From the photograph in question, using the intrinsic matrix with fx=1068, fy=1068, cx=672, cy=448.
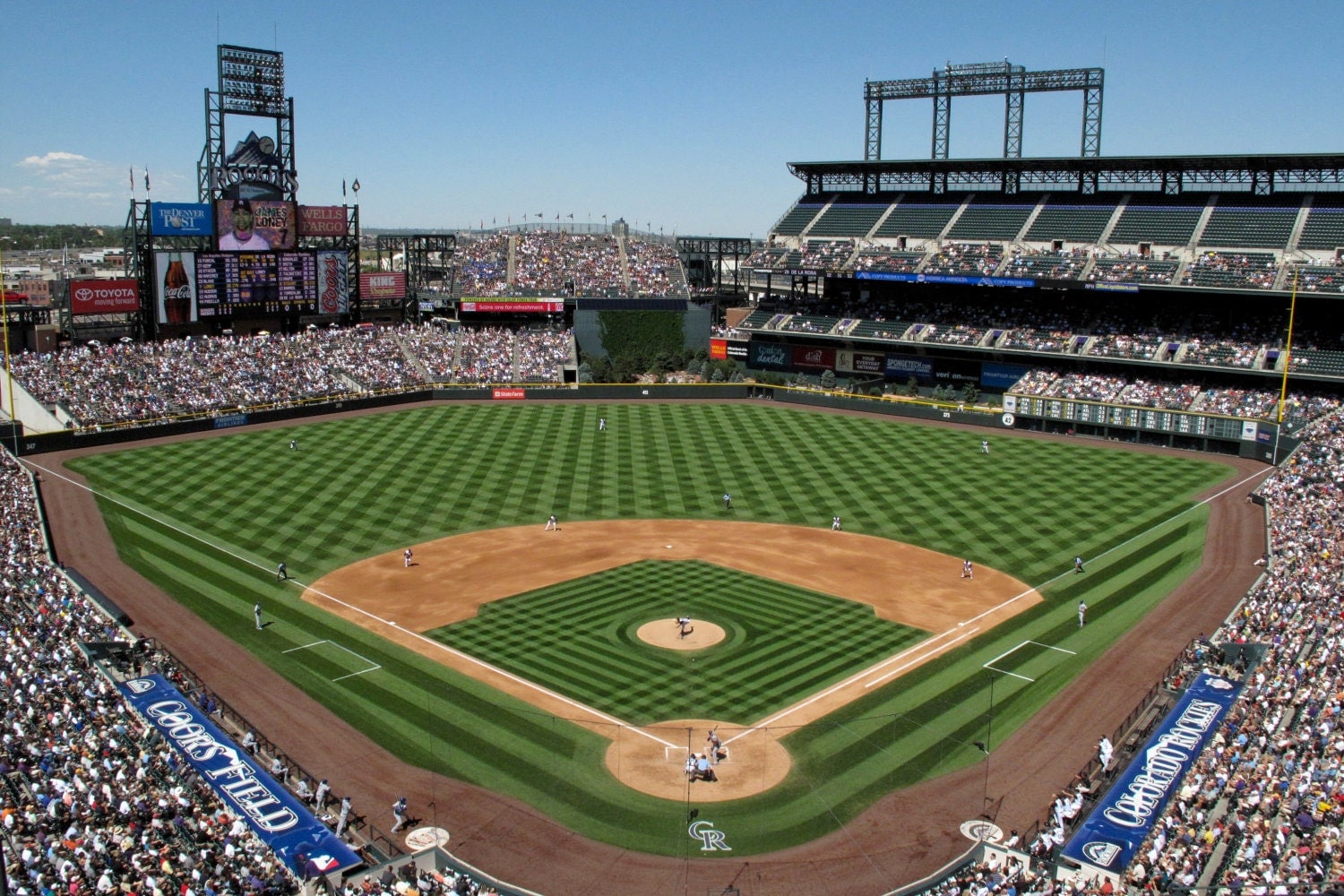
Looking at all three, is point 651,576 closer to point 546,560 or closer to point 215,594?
point 546,560

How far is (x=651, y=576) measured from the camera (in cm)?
4044

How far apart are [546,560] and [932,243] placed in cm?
4645

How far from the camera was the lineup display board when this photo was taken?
70062 millimetres

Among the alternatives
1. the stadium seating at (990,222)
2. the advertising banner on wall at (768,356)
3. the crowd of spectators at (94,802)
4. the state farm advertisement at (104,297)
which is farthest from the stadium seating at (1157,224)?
the crowd of spectators at (94,802)

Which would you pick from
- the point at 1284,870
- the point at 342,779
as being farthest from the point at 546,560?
the point at 1284,870

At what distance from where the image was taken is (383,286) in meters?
84.1

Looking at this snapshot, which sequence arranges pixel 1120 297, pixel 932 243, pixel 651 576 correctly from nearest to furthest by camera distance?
pixel 651 576, pixel 1120 297, pixel 932 243

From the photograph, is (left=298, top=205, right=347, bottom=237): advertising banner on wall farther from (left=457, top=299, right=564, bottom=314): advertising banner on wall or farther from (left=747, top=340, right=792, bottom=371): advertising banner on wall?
(left=747, top=340, right=792, bottom=371): advertising banner on wall

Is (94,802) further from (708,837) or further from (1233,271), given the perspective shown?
(1233,271)

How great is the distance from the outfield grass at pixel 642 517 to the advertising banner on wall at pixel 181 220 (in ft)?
50.7

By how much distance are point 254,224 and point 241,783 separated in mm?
55753

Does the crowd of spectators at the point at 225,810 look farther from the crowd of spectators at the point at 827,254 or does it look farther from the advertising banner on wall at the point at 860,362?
the crowd of spectators at the point at 827,254

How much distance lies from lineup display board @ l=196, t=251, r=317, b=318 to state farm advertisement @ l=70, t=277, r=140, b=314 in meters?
3.89

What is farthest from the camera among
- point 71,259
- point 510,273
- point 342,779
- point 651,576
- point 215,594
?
point 71,259
